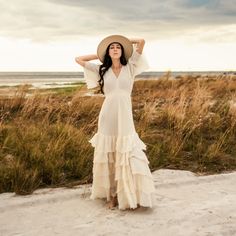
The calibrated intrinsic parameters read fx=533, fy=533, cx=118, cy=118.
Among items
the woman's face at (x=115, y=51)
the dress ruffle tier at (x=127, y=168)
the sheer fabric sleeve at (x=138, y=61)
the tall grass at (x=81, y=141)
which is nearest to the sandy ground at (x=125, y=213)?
the dress ruffle tier at (x=127, y=168)

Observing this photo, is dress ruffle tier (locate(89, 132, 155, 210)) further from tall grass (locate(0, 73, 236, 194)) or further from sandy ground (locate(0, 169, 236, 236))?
tall grass (locate(0, 73, 236, 194))

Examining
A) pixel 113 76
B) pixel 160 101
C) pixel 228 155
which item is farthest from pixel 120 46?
pixel 160 101

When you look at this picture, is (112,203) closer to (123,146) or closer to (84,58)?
(123,146)

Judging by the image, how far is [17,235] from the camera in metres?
4.57

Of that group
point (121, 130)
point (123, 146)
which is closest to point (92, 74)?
point (121, 130)

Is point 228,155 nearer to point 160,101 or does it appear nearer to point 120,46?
point 120,46

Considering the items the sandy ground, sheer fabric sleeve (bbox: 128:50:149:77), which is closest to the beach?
the sandy ground

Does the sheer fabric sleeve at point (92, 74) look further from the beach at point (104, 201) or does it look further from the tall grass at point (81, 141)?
the tall grass at point (81, 141)

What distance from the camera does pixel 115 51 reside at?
201 inches

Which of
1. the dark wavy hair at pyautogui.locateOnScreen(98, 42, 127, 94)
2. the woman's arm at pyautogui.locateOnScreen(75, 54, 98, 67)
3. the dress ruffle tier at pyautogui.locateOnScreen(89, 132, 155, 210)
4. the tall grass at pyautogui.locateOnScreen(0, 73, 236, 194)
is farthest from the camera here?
the tall grass at pyautogui.locateOnScreen(0, 73, 236, 194)

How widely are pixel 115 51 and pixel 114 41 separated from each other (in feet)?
0.34

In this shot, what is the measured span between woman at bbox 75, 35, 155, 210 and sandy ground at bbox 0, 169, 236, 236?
255 mm

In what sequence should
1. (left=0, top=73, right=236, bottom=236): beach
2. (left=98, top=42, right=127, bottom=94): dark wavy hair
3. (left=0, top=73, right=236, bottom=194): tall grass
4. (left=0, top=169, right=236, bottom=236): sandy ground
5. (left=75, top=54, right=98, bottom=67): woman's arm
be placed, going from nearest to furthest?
1. (left=0, top=169, right=236, bottom=236): sandy ground
2. (left=0, top=73, right=236, bottom=236): beach
3. (left=98, top=42, right=127, bottom=94): dark wavy hair
4. (left=75, top=54, right=98, bottom=67): woman's arm
5. (left=0, top=73, right=236, bottom=194): tall grass

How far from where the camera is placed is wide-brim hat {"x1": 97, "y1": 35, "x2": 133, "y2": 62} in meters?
5.11
